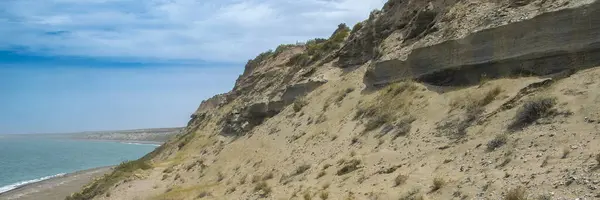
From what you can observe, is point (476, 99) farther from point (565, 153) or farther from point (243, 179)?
point (243, 179)

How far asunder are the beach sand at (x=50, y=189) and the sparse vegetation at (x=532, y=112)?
126 feet

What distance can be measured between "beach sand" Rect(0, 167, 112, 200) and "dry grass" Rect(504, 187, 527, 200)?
39516 millimetres

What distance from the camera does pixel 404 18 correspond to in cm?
2123

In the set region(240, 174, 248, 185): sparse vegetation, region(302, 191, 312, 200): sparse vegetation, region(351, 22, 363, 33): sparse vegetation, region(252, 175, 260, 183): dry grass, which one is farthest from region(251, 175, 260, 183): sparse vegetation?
region(351, 22, 363, 33): sparse vegetation

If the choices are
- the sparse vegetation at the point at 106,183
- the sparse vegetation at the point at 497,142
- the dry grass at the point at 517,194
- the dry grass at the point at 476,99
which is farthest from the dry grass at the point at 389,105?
the sparse vegetation at the point at 106,183

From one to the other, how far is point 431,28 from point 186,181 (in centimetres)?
1485

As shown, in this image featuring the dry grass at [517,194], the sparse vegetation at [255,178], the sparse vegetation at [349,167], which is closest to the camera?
the dry grass at [517,194]

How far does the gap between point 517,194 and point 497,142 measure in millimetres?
2672

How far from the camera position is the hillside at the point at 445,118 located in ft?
29.3

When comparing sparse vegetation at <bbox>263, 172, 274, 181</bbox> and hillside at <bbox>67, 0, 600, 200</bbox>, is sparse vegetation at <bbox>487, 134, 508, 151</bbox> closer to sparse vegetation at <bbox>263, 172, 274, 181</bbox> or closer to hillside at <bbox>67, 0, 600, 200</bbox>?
hillside at <bbox>67, 0, 600, 200</bbox>

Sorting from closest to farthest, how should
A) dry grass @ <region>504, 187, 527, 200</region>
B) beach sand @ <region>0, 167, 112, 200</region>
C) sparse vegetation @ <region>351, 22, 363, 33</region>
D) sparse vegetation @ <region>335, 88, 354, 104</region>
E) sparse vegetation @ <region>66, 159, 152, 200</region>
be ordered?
1. dry grass @ <region>504, 187, 527, 200</region>
2. sparse vegetation @ <region>335, 88, 354, 104</region>
3. sparse vegetation @ <region>351, 22, 363, 33</region>
4. sparse vegetation @ <region>66, 159, 152, 200</region>
5. beach sand @ <region>0, 167, 112, 200</region>

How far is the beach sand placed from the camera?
40.5 m

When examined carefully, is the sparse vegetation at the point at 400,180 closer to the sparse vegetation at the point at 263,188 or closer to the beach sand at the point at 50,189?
the sparse vegetation at the point at 263,188

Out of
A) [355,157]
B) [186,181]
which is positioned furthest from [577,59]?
[186,181]
